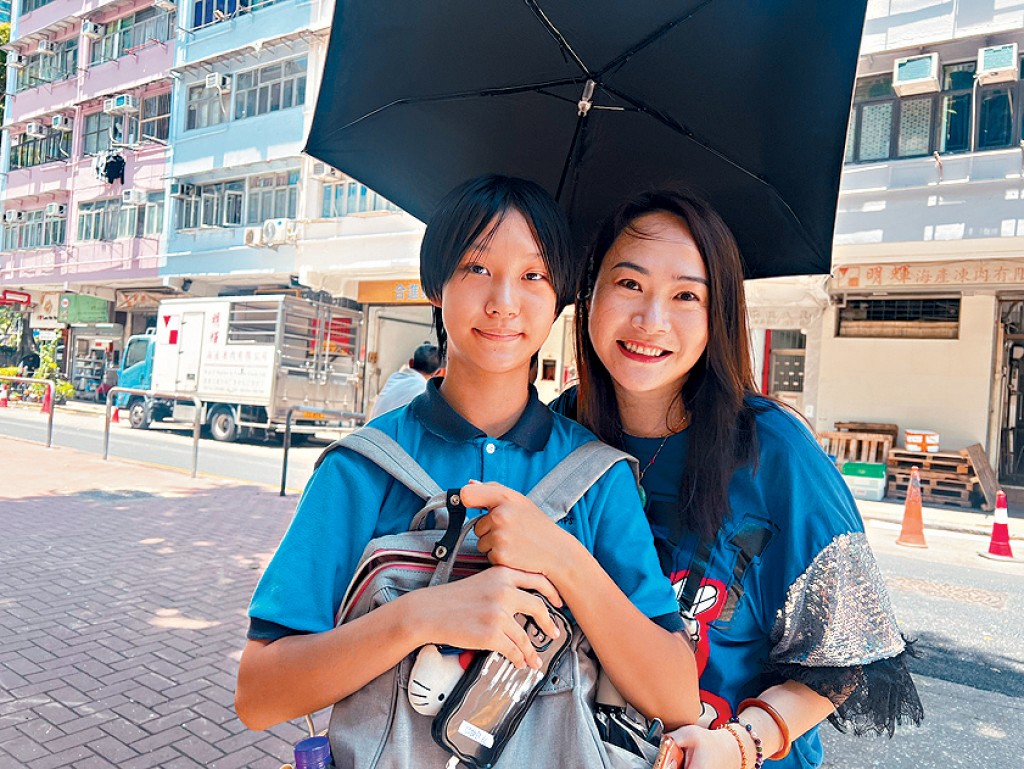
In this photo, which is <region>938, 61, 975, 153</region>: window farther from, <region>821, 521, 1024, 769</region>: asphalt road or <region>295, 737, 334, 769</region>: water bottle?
<region>295, 737, 334, 769</region>: water bottle

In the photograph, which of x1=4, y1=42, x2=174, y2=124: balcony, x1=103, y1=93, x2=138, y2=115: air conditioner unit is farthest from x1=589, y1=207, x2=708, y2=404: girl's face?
x1=103, y1=93, x2=138, y2=115: air conditioner unit

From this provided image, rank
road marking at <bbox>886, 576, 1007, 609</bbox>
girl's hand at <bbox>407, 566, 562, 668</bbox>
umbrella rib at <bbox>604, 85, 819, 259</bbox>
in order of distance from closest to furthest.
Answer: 1. girl's hand at <bbox>407, 566, 562, 668</bbox>
2. umbrella rib at <bbox>604, 85, 819, 259</bbox>
3. road marking at <bbox>886, 576, 1007, 609</bbox>

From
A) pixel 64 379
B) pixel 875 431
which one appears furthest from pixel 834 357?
pixel 64 379

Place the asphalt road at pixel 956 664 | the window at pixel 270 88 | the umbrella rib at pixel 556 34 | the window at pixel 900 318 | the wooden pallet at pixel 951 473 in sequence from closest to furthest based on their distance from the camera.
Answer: the umbrella rib at pixel 556 34 < the asphalt road at pixel 956 664 < the wooden pallet at pixel 951 473 < the window at pixel 900 318 < the window at pixel 270 88

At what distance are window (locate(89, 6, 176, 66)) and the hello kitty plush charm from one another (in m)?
25.9

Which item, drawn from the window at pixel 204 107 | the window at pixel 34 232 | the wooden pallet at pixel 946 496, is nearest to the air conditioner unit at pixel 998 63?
the wooden pallet at pixel 946 496

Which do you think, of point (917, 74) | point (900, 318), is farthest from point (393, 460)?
point (900, 318)

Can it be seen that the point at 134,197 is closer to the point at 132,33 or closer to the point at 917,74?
the point at 132,33

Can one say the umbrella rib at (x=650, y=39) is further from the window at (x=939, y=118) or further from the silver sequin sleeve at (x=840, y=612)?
the window at (x=939, y=118)

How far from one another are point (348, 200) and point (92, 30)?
1448 cm

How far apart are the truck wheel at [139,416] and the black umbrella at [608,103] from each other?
18.5 metres

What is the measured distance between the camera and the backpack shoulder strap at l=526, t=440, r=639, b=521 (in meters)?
1.27

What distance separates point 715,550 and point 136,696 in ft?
10.9

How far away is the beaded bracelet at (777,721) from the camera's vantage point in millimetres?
1457
